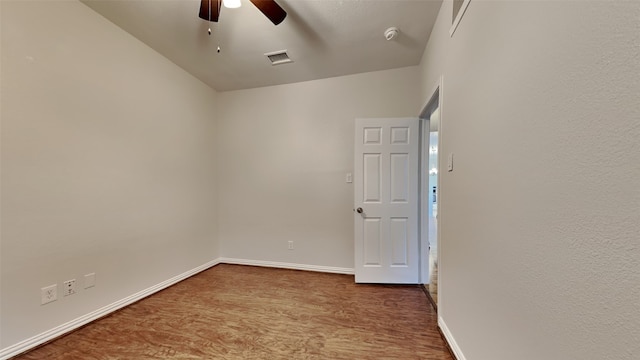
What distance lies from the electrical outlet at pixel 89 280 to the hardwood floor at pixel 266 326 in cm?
32

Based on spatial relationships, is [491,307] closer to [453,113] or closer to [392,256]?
[453,113]

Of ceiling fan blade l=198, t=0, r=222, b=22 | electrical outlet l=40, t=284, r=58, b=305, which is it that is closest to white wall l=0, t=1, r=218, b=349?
electrical outlet l=40, t=284, r=58, b=305

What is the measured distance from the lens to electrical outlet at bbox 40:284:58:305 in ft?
5.76

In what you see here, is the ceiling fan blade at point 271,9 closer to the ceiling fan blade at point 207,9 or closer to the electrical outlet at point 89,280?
the ceiling fan blade at point 207,9

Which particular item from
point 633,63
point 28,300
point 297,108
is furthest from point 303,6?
point 28,300

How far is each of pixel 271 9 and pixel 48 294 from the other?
268cm

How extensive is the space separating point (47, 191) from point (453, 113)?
303 centimetres

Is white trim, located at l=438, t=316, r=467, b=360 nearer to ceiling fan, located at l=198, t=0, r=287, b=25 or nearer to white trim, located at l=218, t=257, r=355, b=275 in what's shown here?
white trim, located at l=218, t=257, r=355, b=275

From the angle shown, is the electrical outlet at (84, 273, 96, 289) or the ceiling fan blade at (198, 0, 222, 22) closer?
the ceiling fan blade at (198, 0, 222, 22)

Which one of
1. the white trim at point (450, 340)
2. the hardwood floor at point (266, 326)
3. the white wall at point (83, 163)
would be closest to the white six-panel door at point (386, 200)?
the hardwood floor at point (266, 326)

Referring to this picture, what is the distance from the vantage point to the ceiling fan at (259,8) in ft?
5.41

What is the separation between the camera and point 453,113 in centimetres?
167

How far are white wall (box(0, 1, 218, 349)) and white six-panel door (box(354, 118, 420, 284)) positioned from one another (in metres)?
2.21

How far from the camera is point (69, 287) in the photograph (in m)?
1.91
